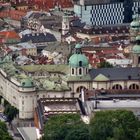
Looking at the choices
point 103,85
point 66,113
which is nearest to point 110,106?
point 66,113

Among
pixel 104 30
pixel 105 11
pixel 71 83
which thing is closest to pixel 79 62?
pixel 71 83

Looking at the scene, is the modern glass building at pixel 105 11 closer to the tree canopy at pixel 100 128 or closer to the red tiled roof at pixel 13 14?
the red tiled roof at pixel 13 14

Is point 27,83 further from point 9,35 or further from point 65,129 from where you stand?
point 9,35

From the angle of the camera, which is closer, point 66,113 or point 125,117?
point 125,117

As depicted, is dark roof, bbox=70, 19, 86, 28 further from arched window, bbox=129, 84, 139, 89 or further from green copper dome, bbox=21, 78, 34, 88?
green copper dome, bbox=21, 78, 34, 88

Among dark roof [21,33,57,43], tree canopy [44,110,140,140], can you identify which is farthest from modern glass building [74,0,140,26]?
tree canopy [44,110,140,140]

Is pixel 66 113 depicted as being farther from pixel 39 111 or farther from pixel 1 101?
pixel 1 101
